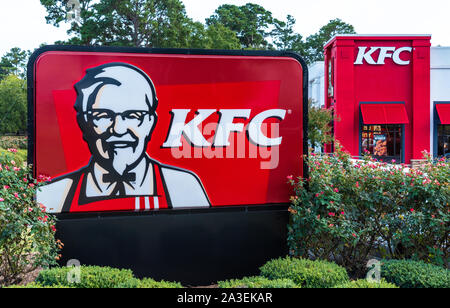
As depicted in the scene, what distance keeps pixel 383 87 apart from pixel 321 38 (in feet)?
151

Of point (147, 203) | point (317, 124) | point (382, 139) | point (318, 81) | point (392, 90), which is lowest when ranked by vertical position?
point (147, 203)

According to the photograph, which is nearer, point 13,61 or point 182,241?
point 182,241

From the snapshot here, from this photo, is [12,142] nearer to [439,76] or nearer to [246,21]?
[439,76]

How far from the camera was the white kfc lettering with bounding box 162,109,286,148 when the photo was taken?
5367mm

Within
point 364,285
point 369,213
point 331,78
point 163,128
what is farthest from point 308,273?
point 331,78

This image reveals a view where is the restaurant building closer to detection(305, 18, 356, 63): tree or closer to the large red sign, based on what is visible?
the large red sign

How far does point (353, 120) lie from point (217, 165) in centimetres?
1972

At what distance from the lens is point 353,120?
23.7 m

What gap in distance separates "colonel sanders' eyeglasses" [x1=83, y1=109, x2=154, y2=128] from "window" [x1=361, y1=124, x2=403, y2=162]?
819 inches

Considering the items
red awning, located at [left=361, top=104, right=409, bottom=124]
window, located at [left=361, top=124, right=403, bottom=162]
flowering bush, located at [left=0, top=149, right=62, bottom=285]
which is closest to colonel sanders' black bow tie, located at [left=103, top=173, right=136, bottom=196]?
flowering bush, located at [left=0, top=149, right=62, bottom=285]

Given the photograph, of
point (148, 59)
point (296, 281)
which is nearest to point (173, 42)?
point (148, 59)

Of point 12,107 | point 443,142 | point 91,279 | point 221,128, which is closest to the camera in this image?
point 91,279

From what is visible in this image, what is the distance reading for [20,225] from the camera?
170 inches

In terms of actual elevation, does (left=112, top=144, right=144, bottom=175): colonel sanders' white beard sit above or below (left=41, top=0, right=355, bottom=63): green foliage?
below
